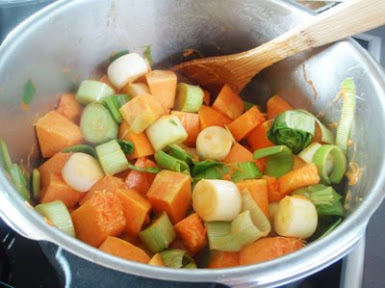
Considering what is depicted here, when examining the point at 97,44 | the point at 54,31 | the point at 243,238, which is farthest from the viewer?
the point at 97,44

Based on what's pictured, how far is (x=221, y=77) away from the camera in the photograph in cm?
118

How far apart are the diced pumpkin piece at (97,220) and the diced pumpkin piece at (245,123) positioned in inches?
14.0

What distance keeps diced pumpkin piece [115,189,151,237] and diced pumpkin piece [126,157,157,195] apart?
0.21 feet

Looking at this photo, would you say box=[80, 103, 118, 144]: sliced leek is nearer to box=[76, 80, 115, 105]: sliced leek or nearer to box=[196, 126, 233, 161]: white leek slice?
box=[76, 80, 115, 105]: sliced leek

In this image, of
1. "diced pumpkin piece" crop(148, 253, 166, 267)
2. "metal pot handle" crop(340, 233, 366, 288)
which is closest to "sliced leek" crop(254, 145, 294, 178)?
"metal pot handle" crop(340, 233, 366, 288)

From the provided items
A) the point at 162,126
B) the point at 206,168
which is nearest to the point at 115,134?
the point at 162,126

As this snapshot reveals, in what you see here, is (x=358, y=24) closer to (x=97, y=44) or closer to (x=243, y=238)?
(x=243, y=238)

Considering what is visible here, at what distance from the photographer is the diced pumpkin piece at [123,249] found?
32.5 inches

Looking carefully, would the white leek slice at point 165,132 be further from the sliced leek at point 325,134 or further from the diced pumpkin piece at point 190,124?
the sliced leek at point 325,134

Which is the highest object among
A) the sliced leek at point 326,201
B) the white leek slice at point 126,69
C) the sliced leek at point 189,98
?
the white leek slice at point 126,69

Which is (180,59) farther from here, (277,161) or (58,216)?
(58,216)

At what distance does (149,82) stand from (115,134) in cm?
14

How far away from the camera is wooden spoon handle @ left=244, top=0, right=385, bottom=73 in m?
0.90

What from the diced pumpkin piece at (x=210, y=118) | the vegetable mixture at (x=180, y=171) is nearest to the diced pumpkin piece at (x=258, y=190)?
the vegetable mixture at (x=180, y=171)
